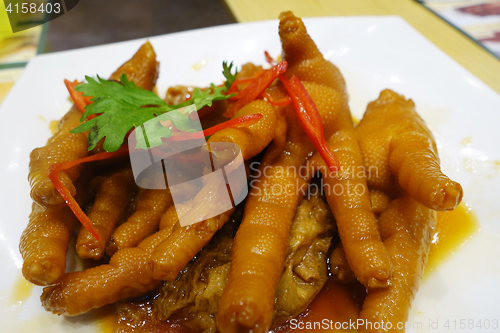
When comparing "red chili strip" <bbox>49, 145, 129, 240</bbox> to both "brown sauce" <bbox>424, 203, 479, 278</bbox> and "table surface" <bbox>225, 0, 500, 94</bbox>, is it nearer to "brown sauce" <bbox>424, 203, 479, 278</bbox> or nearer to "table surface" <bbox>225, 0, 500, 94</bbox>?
"brown sauce" <bbox>424, 203, 479, 278</bbox>

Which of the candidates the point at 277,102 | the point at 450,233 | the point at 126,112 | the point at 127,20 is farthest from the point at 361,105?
the point at 127,20

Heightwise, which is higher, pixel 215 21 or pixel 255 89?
pixel 255 89

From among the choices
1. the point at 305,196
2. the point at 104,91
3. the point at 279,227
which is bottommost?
the point at 305,196

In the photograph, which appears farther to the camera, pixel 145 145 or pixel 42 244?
pixel 145 145

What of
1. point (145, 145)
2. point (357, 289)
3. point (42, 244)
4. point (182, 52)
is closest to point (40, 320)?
point (42, 244)

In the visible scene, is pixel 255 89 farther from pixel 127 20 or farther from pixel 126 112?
pixel 127 20

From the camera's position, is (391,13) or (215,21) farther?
(215,21)

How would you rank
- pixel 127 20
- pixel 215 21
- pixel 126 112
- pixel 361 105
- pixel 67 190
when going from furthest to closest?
pixel 127 20, pixel 215 21, pixel 361 105, pixel 126 112, pixel 67 190

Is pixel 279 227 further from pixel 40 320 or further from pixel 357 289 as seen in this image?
pixel 40 320
